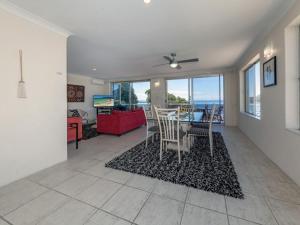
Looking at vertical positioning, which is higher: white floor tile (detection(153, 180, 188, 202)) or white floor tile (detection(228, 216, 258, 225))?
white floor tile (detection(153, 180, 188, 202))

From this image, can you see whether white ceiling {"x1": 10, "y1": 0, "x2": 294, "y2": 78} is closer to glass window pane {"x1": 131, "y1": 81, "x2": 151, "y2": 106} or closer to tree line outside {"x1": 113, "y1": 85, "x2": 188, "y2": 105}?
glass window pane {"x1": 131, "y1": 81, "x2": 151, "y2": 106}

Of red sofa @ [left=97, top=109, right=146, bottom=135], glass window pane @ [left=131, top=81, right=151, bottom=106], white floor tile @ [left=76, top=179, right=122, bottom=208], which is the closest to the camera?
white floor tile @ [left=76, top=179, right=122, bottom=208]

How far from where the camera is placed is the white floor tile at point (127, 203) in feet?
4.82

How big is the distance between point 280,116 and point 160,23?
248 centimetres

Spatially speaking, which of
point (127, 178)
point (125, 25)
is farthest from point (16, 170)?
point (125, 25)

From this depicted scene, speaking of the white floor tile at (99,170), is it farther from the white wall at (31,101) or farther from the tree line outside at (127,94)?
the tree line outside at (127,94)

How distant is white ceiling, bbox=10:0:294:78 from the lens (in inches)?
80.9

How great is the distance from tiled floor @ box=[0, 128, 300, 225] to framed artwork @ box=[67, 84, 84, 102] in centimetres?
539

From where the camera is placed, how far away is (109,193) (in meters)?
1.78

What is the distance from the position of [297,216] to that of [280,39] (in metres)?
2.40

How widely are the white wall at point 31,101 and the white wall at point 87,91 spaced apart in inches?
192

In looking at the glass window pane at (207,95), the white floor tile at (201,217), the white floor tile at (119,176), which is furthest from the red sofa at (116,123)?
the white floor tile at (201,217)

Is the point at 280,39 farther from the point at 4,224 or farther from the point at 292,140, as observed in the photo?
the point at 4,224

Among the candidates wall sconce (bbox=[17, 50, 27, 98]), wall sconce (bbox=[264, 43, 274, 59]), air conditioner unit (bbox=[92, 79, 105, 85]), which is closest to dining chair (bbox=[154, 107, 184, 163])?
wall sconce (bbox=[264, 43, 274, 59])
